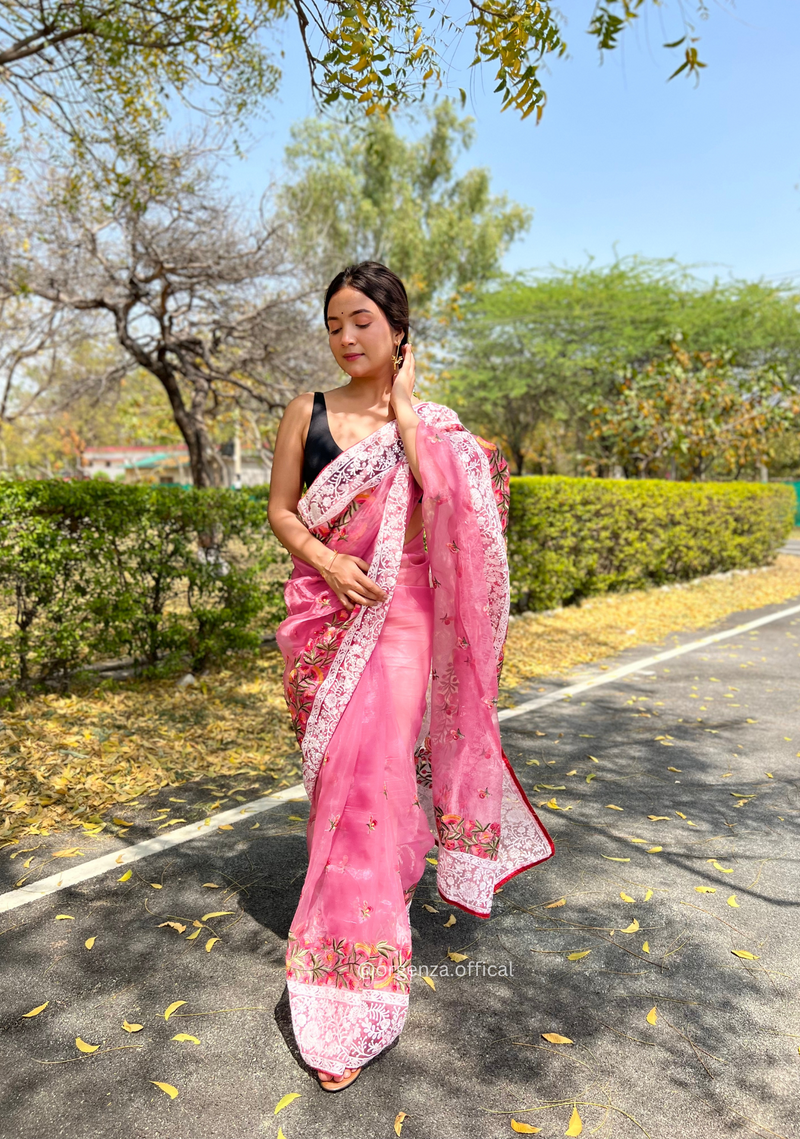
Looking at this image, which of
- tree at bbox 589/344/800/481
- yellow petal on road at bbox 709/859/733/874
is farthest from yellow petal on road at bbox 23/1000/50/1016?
tree at bbox 589/344/800/481

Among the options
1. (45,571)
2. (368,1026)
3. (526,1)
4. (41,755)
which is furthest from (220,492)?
(368,1026)

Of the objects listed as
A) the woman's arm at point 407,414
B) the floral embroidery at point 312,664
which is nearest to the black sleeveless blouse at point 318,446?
the woman's arm at point 407,414

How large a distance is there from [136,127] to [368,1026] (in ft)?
27.9

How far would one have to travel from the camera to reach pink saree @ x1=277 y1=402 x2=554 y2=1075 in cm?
225

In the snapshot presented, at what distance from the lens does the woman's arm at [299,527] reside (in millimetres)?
2480

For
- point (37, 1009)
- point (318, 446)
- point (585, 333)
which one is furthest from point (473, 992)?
point (585, 333)

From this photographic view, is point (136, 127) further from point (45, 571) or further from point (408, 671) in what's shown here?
point (408, 671)

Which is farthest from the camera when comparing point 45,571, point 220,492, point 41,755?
point 220,492

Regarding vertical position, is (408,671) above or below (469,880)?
above

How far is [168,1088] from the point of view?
211 centimetres

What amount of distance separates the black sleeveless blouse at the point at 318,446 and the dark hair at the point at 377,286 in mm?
298

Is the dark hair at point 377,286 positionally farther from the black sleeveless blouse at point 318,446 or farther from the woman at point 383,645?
the black sleeveless blouse at point 318,446

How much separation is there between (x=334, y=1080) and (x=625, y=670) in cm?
550

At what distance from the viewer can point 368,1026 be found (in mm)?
2201
